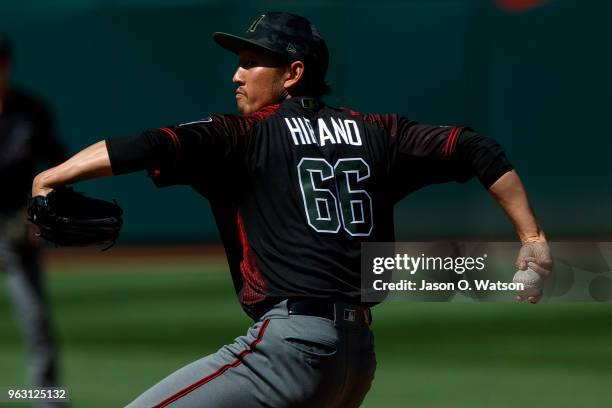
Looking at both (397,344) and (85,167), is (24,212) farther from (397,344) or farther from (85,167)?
(397,344)

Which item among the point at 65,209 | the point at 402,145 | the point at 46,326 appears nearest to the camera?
the point at 65,209

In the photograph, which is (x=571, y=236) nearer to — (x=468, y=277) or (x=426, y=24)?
(x=426, y=24)

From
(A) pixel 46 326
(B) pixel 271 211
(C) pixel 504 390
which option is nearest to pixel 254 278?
(B) pixel 271 211

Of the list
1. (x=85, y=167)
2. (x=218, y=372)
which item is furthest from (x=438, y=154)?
(x=85, y=167)

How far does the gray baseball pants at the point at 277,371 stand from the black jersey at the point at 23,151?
3.51 metres

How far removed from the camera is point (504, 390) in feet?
25.5

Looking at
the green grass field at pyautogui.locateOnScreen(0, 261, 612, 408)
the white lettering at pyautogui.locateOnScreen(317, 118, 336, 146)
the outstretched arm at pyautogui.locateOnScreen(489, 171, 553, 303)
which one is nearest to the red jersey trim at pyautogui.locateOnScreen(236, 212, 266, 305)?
the white lettering at pyautogui.locateOnScreen(317, 118, 336, 146)

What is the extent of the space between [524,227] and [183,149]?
1.18 m

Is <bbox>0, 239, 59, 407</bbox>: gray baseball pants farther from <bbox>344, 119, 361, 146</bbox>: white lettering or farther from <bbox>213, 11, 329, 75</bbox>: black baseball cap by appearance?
<bbox>344, 119, 361, 146</bbox>: white lettering

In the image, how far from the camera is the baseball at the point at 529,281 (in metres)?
3.87

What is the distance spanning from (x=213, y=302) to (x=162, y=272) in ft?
9.19

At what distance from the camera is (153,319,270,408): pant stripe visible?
357 cm

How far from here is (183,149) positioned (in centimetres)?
360

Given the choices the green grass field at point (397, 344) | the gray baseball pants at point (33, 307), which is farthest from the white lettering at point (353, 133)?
the green grass field at point (397, 344)
